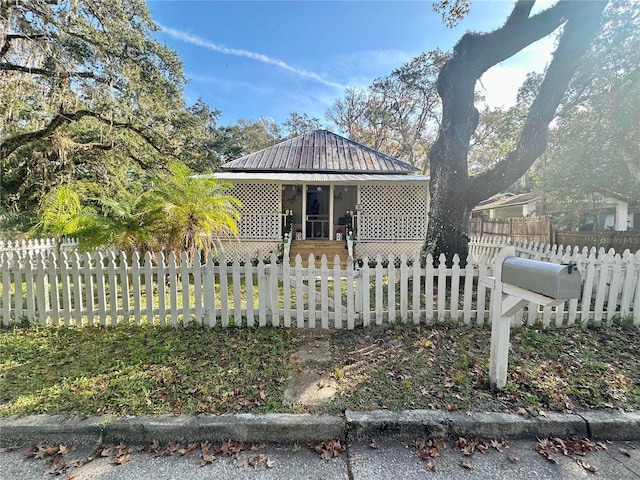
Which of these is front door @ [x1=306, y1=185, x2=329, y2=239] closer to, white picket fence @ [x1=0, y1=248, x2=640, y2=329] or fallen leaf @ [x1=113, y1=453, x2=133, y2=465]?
white picket fence @ [x1=0, y1=248, x2=640, y2=329]

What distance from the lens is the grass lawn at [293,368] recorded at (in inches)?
101

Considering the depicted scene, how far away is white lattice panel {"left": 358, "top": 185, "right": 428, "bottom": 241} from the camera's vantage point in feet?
35.6

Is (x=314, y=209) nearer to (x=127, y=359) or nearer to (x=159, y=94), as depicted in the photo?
(x=159, y=94)

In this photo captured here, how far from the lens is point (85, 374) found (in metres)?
3.00

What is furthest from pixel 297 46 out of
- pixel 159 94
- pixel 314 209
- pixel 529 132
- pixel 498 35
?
pixel 529 132

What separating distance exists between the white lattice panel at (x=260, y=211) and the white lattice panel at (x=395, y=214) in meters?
2.97

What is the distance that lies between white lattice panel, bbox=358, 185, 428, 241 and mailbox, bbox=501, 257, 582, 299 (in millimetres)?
8402

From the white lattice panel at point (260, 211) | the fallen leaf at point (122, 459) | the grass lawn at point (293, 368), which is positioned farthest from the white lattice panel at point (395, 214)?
the fallen leaf at point (122, 459)

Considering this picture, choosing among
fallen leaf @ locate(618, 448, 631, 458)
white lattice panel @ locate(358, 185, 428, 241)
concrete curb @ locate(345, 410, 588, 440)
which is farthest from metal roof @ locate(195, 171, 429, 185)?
fallen leaf @ locate(618, 448, 631, 458)

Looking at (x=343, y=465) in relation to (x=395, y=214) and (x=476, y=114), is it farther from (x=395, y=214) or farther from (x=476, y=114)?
(x=395, y=214)

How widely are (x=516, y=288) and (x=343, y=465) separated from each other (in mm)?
1849

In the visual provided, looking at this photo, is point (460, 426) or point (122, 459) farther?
point (460, 426)

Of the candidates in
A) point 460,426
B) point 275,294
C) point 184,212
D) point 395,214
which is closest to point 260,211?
point 395,214

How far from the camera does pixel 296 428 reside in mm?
2303
